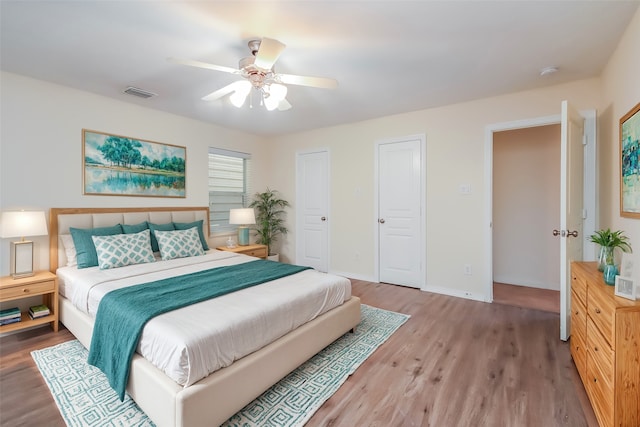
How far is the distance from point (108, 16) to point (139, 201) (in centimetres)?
228

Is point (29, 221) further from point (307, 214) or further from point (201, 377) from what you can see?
point (307, 214)

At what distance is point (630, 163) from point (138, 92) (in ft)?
14.5

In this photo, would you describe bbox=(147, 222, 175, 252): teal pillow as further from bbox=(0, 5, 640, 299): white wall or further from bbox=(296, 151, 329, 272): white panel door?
bbox=(296, 151, 329, 272): white panel door

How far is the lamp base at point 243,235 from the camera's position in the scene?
473cm

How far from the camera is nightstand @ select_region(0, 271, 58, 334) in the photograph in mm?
2471

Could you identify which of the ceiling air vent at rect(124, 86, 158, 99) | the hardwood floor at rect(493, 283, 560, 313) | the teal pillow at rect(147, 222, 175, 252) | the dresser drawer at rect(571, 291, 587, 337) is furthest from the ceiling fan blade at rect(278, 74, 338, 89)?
the hardwood floor at rect(493, 283, 560, 313)

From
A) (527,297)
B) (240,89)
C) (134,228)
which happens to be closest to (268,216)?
(134,228)

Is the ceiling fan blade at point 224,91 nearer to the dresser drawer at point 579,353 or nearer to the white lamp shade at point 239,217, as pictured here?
the white lamp shade at point 239,217

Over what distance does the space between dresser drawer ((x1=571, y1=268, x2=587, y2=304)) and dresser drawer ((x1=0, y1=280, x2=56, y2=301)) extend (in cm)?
430

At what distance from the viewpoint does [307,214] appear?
16.9 ft

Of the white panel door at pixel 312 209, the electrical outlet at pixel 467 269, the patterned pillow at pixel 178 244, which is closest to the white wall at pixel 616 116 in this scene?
the electrical outlet at pixel 467 269

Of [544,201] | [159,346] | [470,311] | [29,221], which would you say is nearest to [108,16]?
[29,221]

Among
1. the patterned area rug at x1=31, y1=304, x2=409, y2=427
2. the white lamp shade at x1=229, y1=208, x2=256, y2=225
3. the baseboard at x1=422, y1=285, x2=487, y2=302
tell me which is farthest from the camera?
the white lamp shade at x1=229, y1=208, x2=256, y2=225

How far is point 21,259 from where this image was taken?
2670 mm
